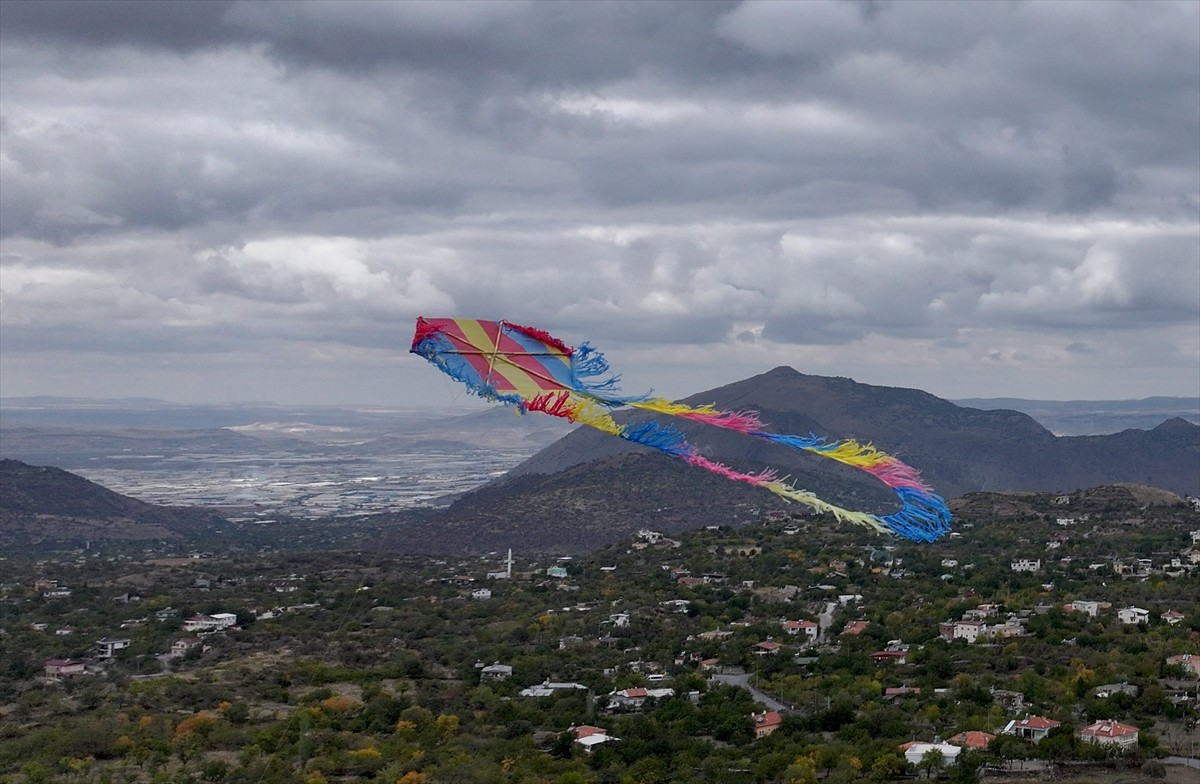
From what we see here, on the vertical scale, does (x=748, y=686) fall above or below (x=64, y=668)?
above

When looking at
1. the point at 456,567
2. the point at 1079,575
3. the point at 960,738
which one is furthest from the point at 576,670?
the point at 456,567

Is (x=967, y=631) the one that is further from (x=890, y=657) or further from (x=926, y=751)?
(x=926, y=751)

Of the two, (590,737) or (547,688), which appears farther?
(547,688)

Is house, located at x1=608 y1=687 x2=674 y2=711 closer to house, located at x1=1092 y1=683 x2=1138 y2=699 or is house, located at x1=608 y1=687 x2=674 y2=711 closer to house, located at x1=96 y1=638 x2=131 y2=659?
house, located at x1=1092 y1=683 x2=1138 y2=699

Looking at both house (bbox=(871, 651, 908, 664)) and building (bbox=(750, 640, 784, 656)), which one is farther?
building (bbox=(750, 640, 784, 656))

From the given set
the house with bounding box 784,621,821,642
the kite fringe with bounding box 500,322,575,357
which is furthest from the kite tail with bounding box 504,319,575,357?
the house with bounding box 784,621,821,642

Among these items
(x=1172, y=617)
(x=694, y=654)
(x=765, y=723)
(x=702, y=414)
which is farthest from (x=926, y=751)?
(x=1172, y=617)

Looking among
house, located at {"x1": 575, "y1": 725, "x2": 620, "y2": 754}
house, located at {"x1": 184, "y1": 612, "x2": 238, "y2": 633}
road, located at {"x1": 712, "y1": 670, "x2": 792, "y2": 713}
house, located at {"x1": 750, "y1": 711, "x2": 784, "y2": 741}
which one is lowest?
house, located at {"x1": 184, "y1": 612, "x2": 238, "y2": 633}
